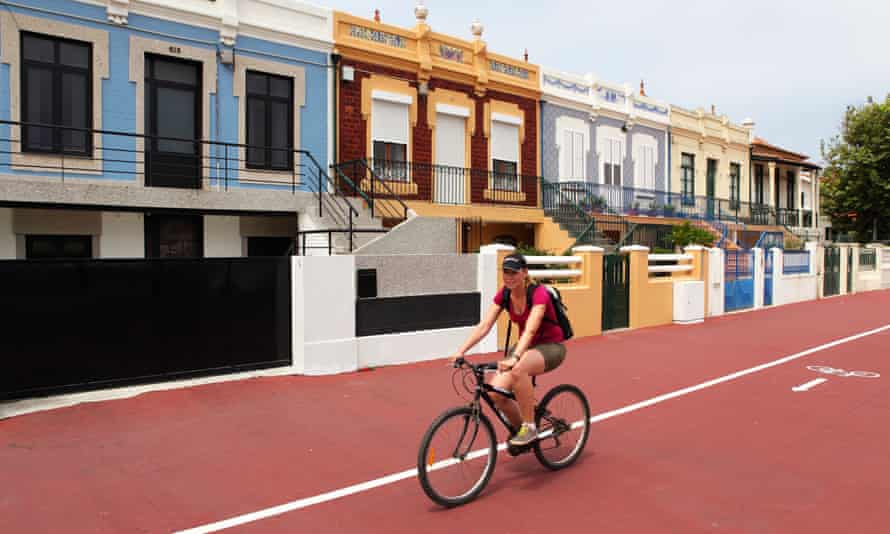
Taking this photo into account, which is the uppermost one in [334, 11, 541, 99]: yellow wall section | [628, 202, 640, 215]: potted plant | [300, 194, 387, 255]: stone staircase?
[334, 11, 541, 99]: yellow wall section

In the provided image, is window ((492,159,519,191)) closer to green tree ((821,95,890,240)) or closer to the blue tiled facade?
the blue tiled facade

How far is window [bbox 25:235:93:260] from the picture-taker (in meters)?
12.6

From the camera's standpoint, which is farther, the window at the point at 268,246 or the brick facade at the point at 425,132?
the brick facade at the point at 425,132

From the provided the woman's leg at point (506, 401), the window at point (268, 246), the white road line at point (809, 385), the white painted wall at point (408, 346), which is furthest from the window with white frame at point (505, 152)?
the woman's leg at point (506, 401)

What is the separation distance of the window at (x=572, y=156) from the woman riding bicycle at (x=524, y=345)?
683 inches

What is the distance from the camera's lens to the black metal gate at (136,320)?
7266 mm

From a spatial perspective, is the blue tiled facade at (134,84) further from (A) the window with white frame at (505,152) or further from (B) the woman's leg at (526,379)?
(B) the woman's leg at (526,379)

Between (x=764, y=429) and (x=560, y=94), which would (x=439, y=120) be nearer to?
(x=560, y=94)

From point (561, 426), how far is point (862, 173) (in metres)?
33.3

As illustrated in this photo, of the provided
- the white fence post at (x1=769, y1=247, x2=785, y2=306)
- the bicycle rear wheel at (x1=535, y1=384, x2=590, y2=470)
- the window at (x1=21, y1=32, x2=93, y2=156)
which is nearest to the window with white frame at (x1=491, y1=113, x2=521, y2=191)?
the white fence post at (x1=769, y1=247, x2=785, y2=306)

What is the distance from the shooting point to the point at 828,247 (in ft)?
79.1

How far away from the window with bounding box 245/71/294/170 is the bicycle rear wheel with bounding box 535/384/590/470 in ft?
37.2

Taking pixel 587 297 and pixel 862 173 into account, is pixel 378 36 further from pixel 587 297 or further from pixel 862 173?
pixel 862 173

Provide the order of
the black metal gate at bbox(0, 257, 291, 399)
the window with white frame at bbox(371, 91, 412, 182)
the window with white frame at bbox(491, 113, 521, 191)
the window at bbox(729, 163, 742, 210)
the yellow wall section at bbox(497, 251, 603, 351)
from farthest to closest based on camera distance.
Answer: the window at bbox(729, 163, 742, 210), the window with white frame at bbox(491, 113, 521, 191), the window with white frame at bbox(371, 91, 412, 182), the yellow wall section at bbox(497, 251, 603, 351), the black metal gate at bbox(0, 257, 291, 399)
